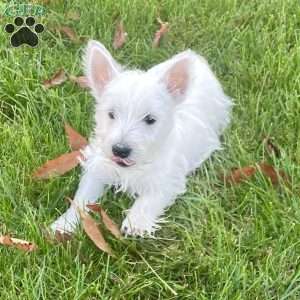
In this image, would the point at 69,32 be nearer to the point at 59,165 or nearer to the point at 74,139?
the point at 74,139

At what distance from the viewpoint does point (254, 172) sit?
2.92 metres

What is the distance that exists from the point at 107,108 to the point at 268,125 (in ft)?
2.94

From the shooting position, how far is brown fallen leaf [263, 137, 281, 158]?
309 cm

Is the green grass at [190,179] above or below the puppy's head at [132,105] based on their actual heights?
below

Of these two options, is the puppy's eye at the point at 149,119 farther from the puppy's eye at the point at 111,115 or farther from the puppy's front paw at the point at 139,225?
the puppy's front paw at the point at 139,225

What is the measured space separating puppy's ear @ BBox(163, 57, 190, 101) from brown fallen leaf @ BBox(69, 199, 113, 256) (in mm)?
570

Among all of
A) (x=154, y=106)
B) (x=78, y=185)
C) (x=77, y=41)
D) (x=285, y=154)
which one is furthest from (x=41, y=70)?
(x=285, y=154)

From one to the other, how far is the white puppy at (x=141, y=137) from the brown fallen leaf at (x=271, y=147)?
264 millimetres

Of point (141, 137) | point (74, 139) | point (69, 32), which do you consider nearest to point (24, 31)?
point (69, 32)

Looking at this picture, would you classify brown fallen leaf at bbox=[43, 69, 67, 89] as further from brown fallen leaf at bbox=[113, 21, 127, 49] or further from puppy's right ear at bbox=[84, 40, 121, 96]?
puppy's right ear at bbox=[84, 40, 121, 96]

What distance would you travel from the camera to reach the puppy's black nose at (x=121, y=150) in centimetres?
256

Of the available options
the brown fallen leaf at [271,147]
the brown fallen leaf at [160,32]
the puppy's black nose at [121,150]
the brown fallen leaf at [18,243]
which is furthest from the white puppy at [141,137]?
the brown fallen leaf at [160,32]

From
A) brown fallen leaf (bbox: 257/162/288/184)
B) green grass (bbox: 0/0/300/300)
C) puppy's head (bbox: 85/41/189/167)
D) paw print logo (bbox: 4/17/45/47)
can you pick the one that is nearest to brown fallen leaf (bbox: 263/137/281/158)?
green grass (bbox: 0/0/300/300)

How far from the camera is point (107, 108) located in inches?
105
